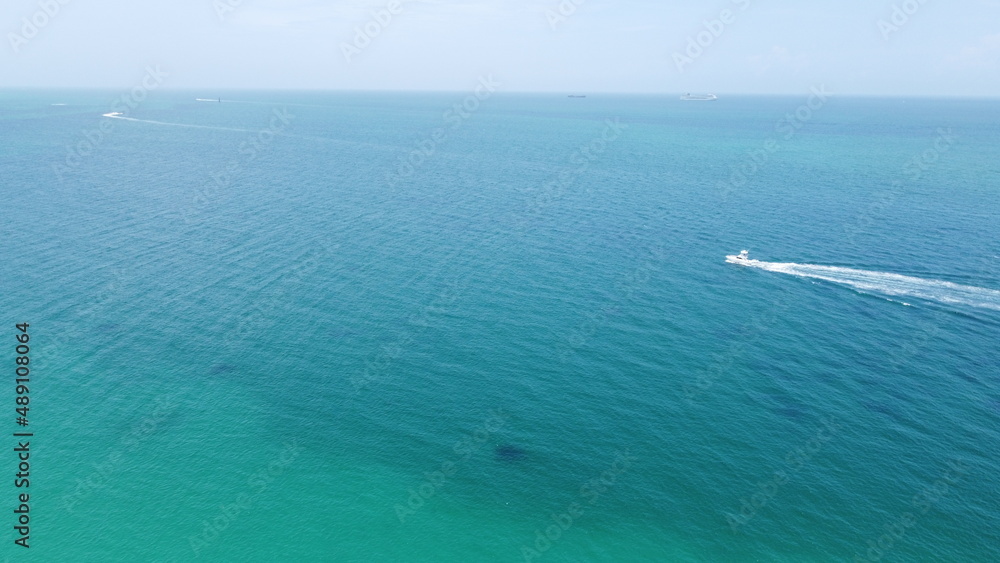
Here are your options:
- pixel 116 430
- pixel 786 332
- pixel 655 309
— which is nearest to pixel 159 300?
pixel 116 430

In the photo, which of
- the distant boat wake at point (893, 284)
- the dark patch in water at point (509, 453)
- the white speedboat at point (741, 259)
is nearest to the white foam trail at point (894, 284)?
the distant boat wake at point (893, 284)

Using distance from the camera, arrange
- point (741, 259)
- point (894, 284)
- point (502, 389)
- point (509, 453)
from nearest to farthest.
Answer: point (509, 453), point (502, 389), point (894, 284), point (741, 259)

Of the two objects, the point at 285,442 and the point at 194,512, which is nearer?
the point at 194,512

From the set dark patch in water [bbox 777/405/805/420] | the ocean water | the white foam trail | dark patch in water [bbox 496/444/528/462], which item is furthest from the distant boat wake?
dark patch in water [bbox 496/444/528/462]

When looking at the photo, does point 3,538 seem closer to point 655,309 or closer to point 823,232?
point 655,309

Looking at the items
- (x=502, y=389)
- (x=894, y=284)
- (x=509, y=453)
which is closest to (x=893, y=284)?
(x=894, y=284)

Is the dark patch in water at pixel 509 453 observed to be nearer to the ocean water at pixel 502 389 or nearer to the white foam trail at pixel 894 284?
the ocean water at pixel 502 389

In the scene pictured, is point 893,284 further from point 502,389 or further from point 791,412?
point 502,389
